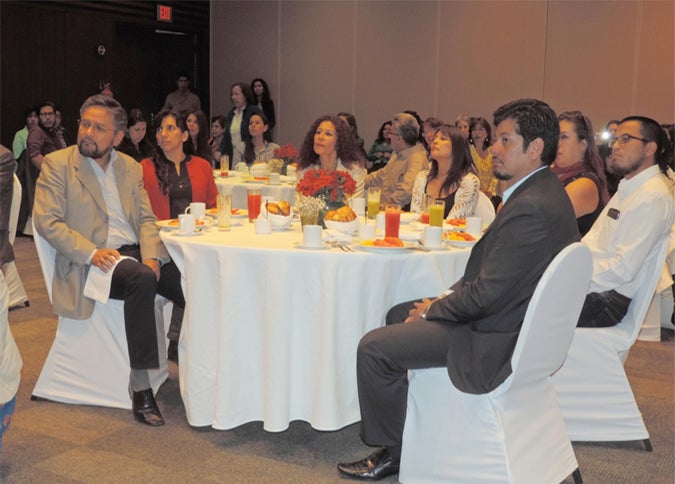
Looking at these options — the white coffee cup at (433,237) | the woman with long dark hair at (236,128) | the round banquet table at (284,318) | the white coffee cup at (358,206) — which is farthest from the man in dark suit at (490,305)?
the woman with long dark hair at (236,128)

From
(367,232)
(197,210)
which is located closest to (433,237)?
(367,232)

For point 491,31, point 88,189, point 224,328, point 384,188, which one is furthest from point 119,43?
point 224,328

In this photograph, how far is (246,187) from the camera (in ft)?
20.5

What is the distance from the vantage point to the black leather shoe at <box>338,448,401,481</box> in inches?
115

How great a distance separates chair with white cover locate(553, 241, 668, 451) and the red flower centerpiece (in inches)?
46.7

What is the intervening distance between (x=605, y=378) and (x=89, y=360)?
227 centimetres

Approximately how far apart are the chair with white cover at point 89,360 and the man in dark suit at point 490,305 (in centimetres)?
126

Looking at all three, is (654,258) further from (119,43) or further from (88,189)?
(119,43)

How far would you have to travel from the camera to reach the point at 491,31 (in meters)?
9.97

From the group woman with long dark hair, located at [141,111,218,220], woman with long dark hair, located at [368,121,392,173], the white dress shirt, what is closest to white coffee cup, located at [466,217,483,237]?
the white dress shirt

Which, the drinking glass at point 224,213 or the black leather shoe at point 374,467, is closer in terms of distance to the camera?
the black leather shoe at point 374,467

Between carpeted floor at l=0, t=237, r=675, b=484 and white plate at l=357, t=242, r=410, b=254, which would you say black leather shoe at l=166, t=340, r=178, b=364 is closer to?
carpeted floor at l=0, t=237, r=675, b=484

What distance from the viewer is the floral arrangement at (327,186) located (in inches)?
141

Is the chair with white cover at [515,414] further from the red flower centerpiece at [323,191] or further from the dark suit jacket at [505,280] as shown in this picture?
the red flower centerpiece at [323,191]
